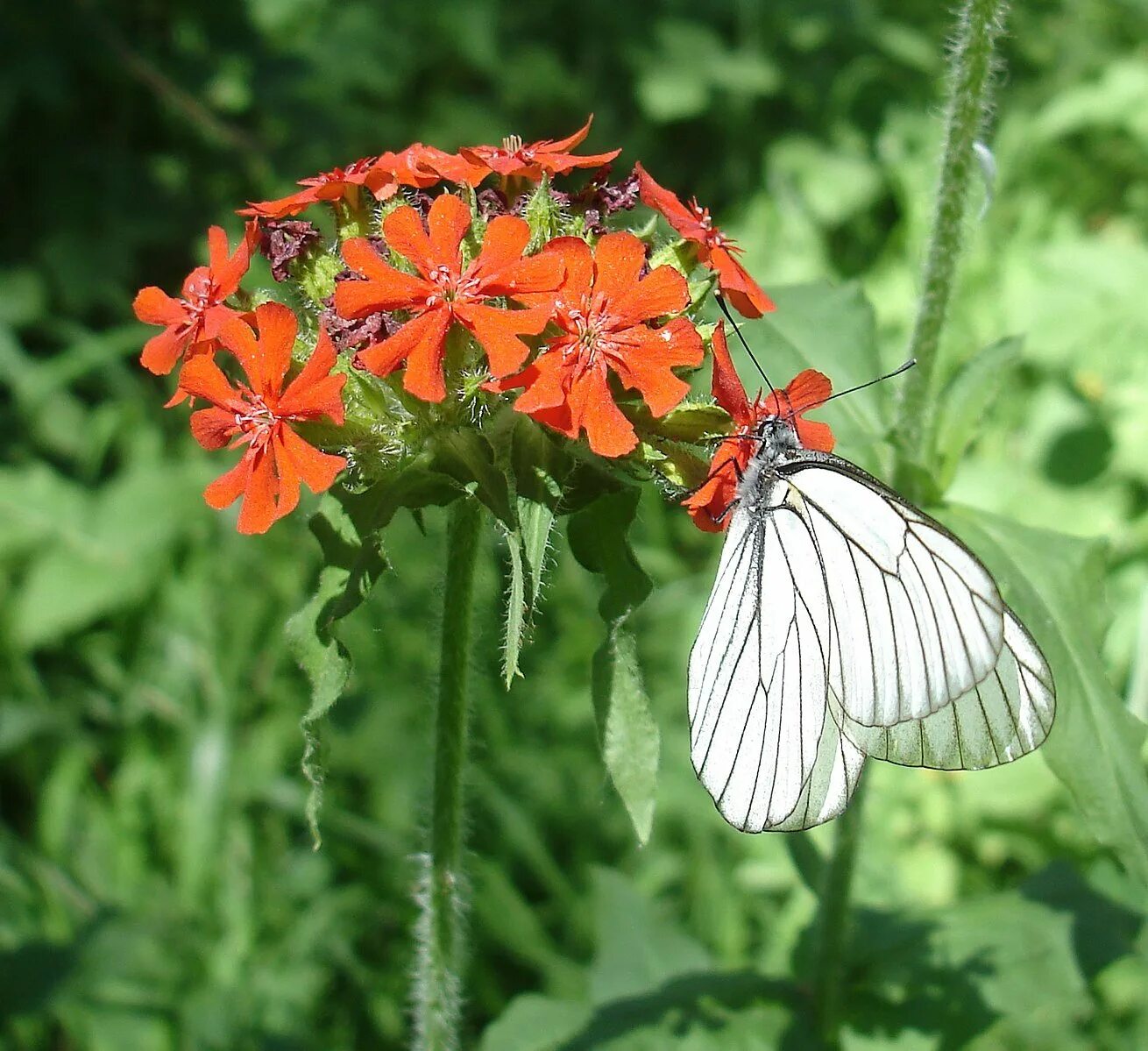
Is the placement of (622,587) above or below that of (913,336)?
below

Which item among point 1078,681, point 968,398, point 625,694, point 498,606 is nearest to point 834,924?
point 1078,681

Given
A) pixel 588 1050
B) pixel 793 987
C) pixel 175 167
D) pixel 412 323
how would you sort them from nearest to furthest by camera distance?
pixel 412 323 < pixel 588 1050 < pixel 793 987 < pixel 175 167

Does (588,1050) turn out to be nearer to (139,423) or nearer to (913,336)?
(913,336)

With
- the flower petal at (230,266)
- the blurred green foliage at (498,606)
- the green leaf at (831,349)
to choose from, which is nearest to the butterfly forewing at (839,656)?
the blurred green foliage at (498,606)

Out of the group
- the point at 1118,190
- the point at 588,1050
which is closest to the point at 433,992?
the point at 588,1050

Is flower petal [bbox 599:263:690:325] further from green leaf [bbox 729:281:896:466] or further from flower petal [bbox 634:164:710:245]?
green leaf [bbox 729:281:896:466]

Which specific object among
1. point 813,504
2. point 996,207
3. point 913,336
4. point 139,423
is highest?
point 996,207
